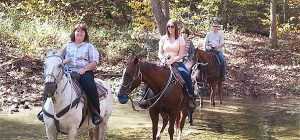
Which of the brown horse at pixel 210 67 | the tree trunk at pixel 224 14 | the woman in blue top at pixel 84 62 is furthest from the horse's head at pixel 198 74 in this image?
the tree trunk at pixel 224 14

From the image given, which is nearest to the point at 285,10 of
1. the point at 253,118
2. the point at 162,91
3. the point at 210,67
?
the point at 210,67

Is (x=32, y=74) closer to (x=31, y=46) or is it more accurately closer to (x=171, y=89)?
(x=31, y=46)

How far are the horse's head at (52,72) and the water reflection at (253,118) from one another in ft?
17.1

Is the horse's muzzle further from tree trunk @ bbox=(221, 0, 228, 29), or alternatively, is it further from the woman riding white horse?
tree trunk @ bbox=(221, 0, 228, 29)

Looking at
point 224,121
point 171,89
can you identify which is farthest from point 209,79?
point 171,89

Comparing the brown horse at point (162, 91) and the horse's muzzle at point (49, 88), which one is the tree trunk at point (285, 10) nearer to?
the brown horse at point (162, 91)

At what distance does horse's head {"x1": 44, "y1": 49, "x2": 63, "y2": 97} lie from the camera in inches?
195

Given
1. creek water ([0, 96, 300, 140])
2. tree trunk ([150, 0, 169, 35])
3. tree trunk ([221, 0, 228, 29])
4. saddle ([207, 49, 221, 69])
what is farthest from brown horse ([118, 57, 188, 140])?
tree trunk ([221, 0, 228, 29])

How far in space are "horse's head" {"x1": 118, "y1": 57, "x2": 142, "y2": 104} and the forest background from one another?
6280mm

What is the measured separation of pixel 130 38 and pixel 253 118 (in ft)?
34.9

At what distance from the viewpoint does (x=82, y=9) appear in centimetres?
2470

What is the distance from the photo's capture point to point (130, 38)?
810 inches

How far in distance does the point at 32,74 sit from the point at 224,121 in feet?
23.9

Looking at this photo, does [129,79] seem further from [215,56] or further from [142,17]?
[142,17]
